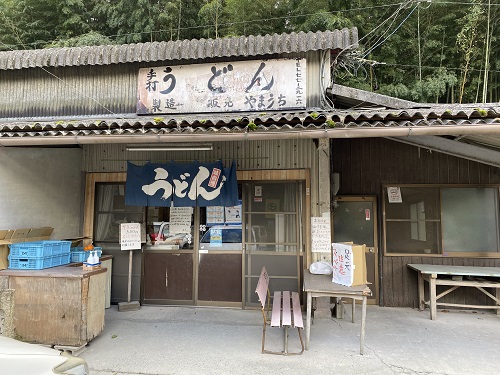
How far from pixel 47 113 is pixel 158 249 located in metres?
3.89

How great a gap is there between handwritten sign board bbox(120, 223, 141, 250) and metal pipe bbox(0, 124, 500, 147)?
2.47 metres

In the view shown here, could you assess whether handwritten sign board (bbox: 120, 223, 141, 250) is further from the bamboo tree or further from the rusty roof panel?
the bamboo tree

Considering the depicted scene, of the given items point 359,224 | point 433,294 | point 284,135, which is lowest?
point 433,294

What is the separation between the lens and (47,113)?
22.7 feet

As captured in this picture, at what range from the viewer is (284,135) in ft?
13.6

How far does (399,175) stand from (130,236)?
19.5 feet

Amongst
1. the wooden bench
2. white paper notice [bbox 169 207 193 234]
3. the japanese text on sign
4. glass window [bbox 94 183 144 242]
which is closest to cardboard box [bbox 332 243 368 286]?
the wooden bench

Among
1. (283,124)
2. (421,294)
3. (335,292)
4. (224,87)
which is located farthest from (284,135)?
(421,294)

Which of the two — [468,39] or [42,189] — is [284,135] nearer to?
[42,189]

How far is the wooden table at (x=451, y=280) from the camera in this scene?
5824mm

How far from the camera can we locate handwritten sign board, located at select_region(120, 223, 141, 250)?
6.42 metres

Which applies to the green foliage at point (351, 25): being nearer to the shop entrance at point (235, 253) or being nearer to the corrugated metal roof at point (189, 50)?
the corrugated metal roof at point (189, 50)

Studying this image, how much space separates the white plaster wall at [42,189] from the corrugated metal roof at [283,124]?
2.98ft

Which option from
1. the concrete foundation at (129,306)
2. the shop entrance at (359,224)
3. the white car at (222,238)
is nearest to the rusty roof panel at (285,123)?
the white car at (222,238)
